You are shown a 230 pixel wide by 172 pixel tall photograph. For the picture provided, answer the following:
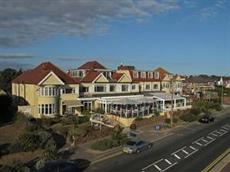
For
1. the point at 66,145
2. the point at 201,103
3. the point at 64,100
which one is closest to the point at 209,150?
the point at 66,145

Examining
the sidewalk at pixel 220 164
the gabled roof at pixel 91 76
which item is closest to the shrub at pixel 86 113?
the gabled roof at pixel 91 76

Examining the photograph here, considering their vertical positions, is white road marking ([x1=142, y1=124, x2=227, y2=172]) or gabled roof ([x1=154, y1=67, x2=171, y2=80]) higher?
gabled roof ([x1=154, y1=67, x2=171, y2=80])

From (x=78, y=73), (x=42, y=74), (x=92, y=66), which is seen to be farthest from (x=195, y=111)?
(x=42, y=74)

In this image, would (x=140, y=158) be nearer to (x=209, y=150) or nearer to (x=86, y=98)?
(x=209, y=150)

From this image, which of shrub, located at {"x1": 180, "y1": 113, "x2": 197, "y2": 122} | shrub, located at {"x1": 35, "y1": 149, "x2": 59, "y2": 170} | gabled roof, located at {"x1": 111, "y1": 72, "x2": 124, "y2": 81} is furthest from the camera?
gabled roof, located at {"x1": 111, "y1": 72, "x2": 124, "y2": 81}

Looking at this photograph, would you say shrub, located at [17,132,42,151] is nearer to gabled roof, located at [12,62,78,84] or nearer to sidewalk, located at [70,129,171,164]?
sidewalk, located at [70,129,171,164]

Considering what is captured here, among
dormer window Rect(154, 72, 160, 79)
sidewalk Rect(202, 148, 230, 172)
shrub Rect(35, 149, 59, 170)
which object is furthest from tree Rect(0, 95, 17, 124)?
dormer window Rect(154, 72, 160, 79)

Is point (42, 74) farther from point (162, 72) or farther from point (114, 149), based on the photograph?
point (162, 72)

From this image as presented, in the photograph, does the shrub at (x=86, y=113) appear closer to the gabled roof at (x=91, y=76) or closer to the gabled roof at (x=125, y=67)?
the gabled roof at (x=91, y=76)
